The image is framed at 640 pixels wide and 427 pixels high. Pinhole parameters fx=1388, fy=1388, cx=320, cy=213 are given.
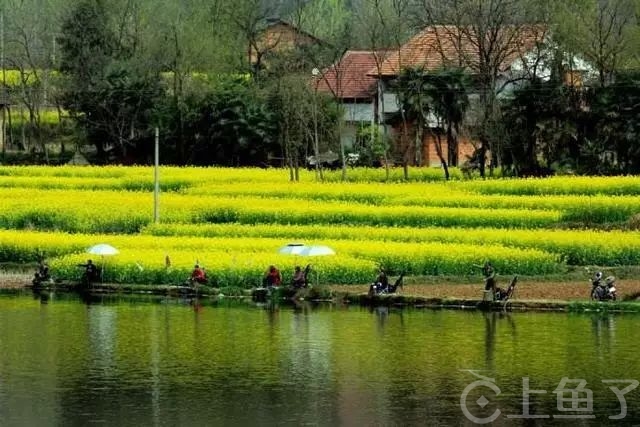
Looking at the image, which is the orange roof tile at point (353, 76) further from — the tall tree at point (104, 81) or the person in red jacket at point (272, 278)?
the person in red jacket at point (272, 278)

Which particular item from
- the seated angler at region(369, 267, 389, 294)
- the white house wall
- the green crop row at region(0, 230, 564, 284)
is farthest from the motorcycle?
the white house wall

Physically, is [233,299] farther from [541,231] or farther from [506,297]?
[541,231]

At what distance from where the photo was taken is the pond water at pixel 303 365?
21.3 m

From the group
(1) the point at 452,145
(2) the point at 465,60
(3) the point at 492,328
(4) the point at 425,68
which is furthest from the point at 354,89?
(3) the point at 492,328

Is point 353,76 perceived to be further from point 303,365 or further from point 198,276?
point 303,365

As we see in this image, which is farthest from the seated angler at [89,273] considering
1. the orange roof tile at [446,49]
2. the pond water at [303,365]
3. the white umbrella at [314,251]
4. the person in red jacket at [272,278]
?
the orange roof tile at [446,49]

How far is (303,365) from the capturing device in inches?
990

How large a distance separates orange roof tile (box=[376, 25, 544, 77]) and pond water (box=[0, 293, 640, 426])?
31.0 meters

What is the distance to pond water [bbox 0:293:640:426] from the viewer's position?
21.3 m

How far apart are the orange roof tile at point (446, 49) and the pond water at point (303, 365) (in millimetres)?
30996

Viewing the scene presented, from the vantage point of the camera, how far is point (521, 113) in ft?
190

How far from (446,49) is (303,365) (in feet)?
148

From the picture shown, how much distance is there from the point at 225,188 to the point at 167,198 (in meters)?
3.96

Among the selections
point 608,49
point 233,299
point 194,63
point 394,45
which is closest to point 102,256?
point 233,299
